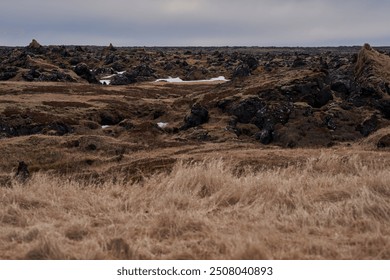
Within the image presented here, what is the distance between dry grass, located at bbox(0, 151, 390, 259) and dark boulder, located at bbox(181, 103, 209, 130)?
2139cm

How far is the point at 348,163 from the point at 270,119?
1725 cm

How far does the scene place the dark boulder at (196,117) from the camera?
30.9m

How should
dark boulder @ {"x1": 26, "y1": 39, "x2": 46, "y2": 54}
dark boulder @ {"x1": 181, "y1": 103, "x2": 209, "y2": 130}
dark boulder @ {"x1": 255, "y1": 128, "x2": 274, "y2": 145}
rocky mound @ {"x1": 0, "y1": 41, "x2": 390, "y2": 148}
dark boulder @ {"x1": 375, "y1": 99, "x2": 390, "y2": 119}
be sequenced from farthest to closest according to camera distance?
dark boulder @ {"x1": 26, "y1": 39, "x2": 46, "y2": 54}, dark boulder @ {"x1": 181, "y1": 103, "x2": 209, "y2": 130}, dark boulder @ {"x1": 375, "y1": 99, "x2": 390, "y2": 119}, rocky mound @ {"x1": 0, "y1": 41, "x2": 390, "y2": 148}, dark boulder @ {"x1": 255, "y1": 128, "x2": 274, "y2": 145}

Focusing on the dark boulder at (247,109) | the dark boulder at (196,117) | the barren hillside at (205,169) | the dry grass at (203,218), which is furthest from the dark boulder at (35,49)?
the dry grass at (203,218)

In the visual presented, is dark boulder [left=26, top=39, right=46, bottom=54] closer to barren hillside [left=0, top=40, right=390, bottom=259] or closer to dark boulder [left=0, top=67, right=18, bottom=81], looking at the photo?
dark boulder [left=0, top=67, right=18, bottom=81]

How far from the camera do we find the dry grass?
5566 millimetres

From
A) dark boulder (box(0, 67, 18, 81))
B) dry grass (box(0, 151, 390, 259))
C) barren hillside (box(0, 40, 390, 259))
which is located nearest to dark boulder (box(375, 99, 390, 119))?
barren hillside (box(0, 40, 390, 259))

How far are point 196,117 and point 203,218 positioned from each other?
80.8 feet

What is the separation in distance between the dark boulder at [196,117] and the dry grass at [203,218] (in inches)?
842

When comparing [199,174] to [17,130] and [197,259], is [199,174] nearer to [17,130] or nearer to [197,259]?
[197,259]

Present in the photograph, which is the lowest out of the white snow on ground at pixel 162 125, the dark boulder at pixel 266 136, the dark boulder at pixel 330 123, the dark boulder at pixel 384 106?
the white snow on ground at pixel 162 125

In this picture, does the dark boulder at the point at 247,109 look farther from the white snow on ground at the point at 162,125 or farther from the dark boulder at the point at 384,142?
the dark boulder at the point at 384,142

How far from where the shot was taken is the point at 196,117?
3111cm

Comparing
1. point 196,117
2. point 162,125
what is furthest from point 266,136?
point 162,125
